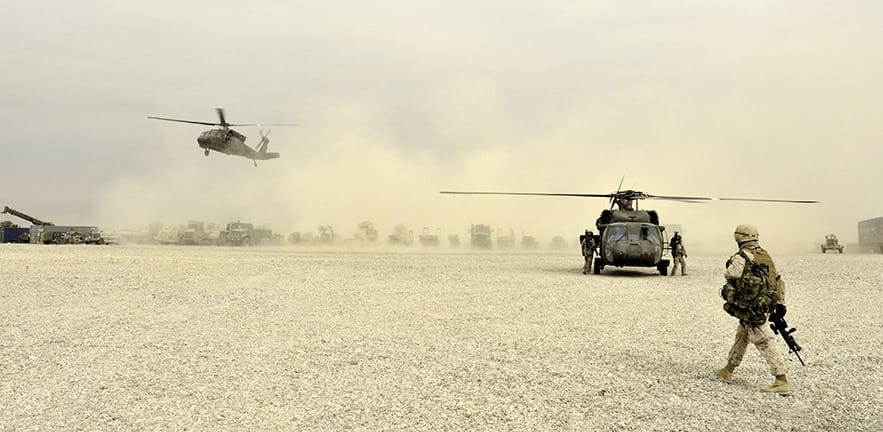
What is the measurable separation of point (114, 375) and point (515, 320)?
5.53 meters

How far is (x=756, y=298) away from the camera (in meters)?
6.05

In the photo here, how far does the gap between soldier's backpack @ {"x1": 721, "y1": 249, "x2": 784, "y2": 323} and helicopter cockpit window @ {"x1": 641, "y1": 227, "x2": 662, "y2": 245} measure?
Answer: 12478mm

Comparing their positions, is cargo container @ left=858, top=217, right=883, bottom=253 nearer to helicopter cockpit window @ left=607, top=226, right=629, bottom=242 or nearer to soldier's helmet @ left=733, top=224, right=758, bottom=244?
helicopter cockpit window @ left=607, top=226, right=629, bottom=242

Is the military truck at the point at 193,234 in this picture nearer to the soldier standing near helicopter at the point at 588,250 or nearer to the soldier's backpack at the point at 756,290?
the soldier standing near helicopter at the point at 588,250

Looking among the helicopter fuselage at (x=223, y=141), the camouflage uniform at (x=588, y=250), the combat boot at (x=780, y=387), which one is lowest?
the combat boot at (x=780, y=387)

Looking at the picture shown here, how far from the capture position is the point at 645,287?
15.2m

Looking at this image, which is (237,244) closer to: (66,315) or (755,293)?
(66,315)

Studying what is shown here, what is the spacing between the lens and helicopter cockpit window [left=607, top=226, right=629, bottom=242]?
18.5m

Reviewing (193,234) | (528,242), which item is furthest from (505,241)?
(193,234)

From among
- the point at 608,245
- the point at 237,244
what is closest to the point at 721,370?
the point at 608,245

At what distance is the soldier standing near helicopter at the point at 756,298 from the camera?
238 inches

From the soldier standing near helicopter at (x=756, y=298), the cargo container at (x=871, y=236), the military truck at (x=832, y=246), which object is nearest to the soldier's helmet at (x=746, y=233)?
the soldier standing near helicopter at (x=756, y=298)

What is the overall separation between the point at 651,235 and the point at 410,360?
503 inches

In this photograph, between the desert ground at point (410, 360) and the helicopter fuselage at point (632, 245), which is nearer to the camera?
the desert ground at point (410, 360)
